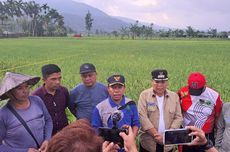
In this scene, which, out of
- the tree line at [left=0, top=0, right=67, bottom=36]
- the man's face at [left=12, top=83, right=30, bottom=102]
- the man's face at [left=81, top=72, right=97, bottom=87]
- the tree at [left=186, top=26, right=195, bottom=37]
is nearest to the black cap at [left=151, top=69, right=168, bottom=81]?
the man's face at [left=81, top=72, right=97, bottom=87]

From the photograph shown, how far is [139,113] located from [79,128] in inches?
101

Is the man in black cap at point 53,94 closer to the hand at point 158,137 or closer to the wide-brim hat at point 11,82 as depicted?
the wide-brim hat at point 11,82

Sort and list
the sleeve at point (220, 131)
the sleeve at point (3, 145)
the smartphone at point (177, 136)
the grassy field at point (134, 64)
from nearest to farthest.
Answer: the smartphone at point (177, 136), the sleeve at point (3, 145), the sleeve at point (220, 131), the grassy field at point (134, 64)

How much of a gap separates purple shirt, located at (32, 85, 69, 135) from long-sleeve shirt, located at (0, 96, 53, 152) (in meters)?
0.50

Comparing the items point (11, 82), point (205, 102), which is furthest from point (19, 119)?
point (205, 102)

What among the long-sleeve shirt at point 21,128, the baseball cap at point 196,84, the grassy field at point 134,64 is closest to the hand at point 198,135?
the baseball cap at point 196,84

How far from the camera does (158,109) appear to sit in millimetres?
4359

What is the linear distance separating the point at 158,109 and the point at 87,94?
2.95 feet

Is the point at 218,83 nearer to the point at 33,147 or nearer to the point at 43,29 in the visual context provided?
the point at 33,147

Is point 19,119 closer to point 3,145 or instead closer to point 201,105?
point 3,145

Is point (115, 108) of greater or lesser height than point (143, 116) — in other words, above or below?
above

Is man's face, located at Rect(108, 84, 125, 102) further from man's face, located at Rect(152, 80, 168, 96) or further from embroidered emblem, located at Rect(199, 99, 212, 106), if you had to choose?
embroidered emblem, located at Rect(199, 99, 212, 106)

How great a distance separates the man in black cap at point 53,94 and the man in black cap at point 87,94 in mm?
202

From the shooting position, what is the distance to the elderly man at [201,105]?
4242 mm
